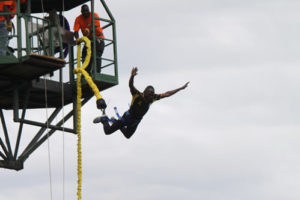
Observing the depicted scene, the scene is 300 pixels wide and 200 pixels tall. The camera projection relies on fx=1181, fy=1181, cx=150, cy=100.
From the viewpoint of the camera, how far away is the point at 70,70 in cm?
2748

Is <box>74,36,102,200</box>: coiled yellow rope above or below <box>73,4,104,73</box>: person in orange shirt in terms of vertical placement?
below

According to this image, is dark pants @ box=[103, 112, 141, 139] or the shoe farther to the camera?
dark pants @ box=[103, 112, 141, 139]

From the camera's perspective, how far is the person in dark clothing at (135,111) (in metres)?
26.3

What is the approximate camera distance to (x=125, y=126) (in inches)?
1060

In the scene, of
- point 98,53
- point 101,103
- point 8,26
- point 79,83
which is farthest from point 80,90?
point 8,26

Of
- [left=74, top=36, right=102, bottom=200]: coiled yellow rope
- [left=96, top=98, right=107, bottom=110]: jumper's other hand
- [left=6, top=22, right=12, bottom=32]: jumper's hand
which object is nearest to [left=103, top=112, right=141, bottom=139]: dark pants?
[left=74, top=36, right=102, bottom=200]: coiled yellow rope

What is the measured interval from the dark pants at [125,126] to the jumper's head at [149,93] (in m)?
0.65

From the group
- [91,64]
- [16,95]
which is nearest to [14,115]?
[16,95]

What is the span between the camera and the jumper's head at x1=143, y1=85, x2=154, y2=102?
26.4 metres

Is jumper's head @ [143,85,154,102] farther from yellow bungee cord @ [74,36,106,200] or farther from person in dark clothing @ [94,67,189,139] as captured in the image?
yellow bungee cord @ [74,36,106,200]

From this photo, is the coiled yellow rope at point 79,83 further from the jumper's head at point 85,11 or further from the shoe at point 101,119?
the jumper's head at point 85,11

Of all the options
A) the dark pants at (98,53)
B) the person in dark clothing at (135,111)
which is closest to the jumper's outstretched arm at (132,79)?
the person in dark clothing at (135,111)

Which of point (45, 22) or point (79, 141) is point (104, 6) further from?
point (79, 141)

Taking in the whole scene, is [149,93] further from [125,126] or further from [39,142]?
[39,142]
